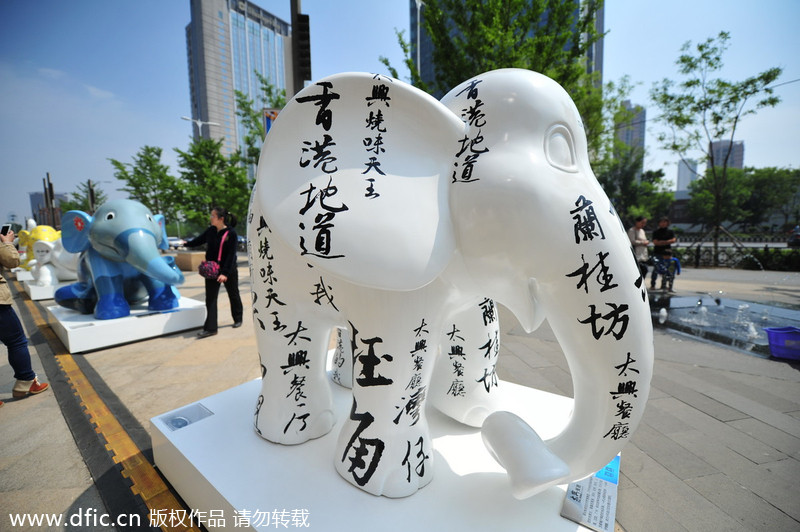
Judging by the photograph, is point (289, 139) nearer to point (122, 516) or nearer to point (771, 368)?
point (122, 516)

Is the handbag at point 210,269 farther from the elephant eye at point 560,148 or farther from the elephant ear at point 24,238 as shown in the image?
the elephant ear at point 24,238

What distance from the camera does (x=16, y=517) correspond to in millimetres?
1687

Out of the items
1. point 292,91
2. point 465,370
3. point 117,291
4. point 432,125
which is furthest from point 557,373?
point 117,291

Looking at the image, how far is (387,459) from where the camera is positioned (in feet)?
4.47

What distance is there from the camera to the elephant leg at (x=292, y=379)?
5.28 feet

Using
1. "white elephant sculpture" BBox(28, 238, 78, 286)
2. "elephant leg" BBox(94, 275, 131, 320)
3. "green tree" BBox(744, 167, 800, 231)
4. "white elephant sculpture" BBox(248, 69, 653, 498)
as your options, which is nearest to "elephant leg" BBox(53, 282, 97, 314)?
"elephant leg" BBox(94, 275, 131, 320)

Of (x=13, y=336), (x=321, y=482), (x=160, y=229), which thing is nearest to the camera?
(x=321, y=482)

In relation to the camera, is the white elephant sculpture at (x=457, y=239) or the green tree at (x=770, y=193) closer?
the white elephant sculpture at (x=457, y=239)

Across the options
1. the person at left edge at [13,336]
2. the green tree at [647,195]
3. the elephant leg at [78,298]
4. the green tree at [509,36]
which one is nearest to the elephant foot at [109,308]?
the elephant leg at [78,298]

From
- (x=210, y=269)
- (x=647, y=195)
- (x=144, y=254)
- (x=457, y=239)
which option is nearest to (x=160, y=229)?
(x=144, y=254)

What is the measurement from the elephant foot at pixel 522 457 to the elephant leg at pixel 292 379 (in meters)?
0.78

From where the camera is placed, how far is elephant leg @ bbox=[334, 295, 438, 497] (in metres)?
1.28

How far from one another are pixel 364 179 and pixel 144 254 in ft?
11.5

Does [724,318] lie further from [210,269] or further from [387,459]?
[210,269]
